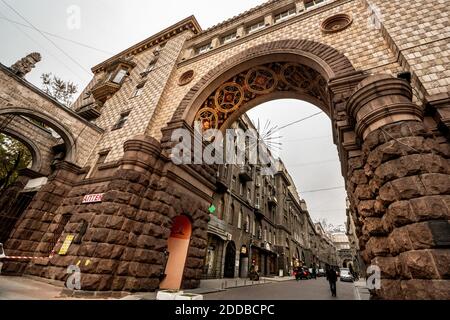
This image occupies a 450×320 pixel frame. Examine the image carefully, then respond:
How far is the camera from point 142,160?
25.9 feet

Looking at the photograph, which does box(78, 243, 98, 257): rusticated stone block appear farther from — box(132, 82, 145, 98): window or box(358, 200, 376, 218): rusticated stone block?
box(132, 82, 145, 98): window

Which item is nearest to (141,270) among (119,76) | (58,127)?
(58,127)

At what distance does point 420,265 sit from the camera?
3.02m

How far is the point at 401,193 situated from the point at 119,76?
17.8 metres

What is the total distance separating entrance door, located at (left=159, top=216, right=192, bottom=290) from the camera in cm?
830

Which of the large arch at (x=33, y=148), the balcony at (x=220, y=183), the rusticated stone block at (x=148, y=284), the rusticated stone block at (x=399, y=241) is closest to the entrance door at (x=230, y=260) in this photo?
the balcony at (x=220, y=183)

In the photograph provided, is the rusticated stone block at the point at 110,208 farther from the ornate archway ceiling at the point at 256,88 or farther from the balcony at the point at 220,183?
the balcony at the point at 220,183

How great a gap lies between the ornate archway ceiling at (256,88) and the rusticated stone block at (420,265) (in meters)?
7.07

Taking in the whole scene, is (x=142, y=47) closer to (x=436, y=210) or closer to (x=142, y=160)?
(x=142, y=160)

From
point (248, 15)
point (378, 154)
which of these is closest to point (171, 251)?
point (378, 154)

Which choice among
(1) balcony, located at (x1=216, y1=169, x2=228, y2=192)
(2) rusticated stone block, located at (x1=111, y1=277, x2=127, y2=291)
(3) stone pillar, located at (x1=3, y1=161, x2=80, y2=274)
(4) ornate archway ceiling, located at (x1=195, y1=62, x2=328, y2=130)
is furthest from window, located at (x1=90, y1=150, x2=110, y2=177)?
(1) balcony, located at (x1=216, y1=169, x2=228, y2=192)

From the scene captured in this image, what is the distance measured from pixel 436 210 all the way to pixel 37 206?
13331mm

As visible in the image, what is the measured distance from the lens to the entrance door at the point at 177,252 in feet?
27.2

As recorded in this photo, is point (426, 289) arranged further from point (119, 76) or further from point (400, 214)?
point (119, 76)
